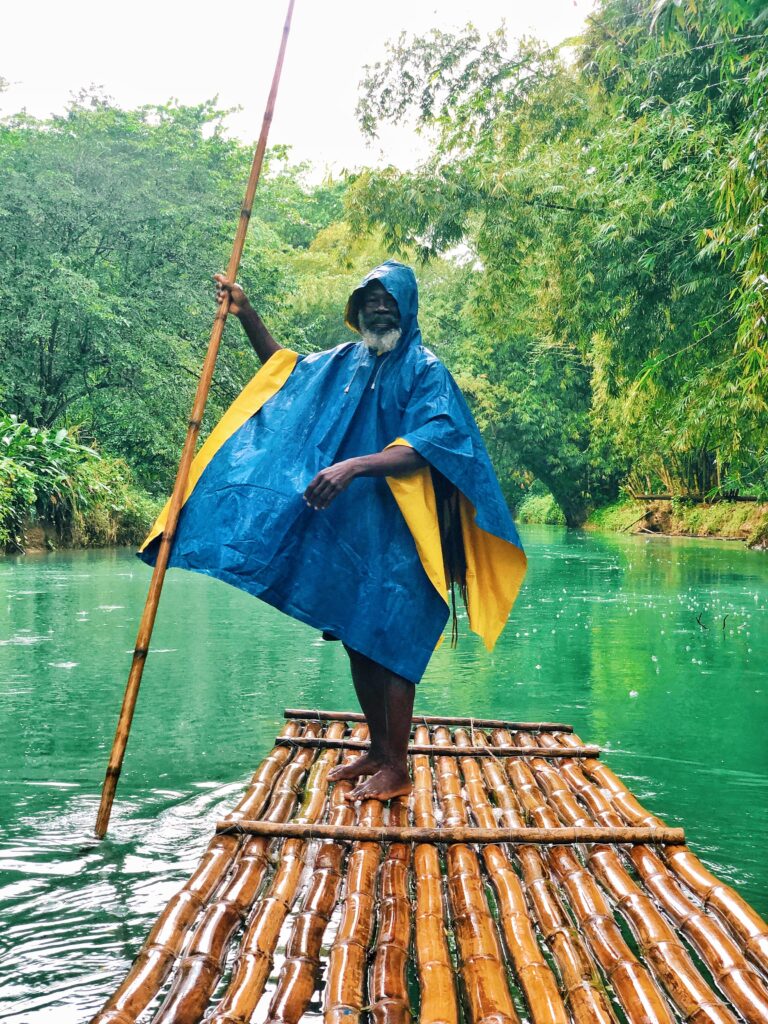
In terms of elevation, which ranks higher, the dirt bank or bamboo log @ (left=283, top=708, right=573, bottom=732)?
the dirt bank

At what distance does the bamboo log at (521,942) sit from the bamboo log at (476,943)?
0.03 m

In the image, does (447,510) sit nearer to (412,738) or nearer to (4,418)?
(412,738)

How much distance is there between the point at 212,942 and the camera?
1.92 meters

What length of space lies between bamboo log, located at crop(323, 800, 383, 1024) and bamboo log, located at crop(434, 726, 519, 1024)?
176mm

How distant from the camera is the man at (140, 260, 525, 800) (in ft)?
9.34

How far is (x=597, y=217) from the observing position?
409 inches

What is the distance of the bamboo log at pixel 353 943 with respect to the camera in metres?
1.73

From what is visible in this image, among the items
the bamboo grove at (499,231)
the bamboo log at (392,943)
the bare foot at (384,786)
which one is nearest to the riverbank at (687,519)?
the bamboo grove at (499,231)

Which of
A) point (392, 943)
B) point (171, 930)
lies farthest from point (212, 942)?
point (392, 943)

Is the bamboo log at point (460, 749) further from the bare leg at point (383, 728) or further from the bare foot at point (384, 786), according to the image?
the bare foot at point (384, 786)

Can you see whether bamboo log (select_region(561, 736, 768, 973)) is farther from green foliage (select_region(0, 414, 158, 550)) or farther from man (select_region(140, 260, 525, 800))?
green foliage (select_region(0, 414, 158, 550))

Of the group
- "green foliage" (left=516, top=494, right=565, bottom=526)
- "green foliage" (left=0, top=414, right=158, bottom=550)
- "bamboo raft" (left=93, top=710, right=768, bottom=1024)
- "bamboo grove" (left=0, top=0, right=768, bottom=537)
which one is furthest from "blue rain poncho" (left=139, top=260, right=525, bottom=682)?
"green foliage" (left=516, top=494, right=565, bottom=526)

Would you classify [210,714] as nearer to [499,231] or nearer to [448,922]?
[448,922]

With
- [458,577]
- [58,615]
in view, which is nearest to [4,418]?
[58,615]
